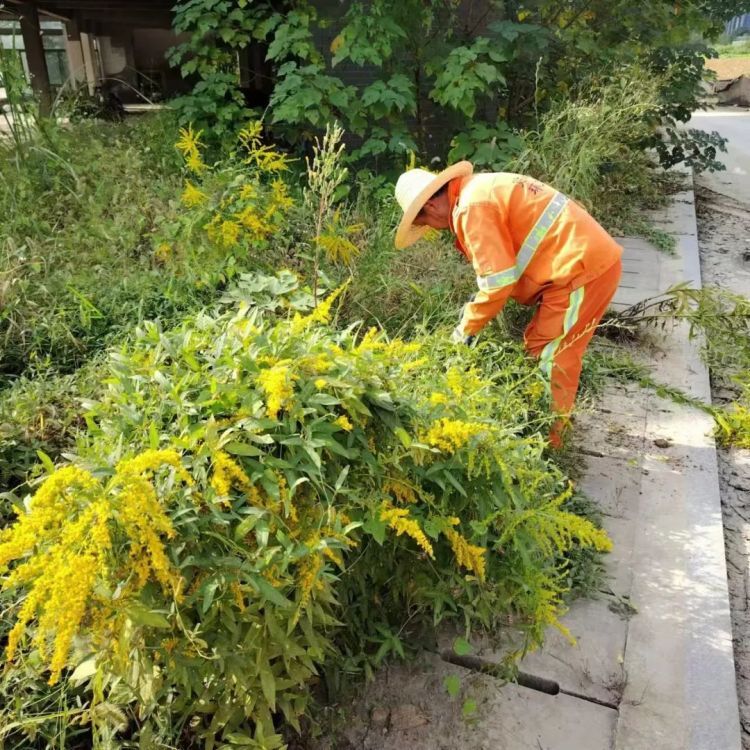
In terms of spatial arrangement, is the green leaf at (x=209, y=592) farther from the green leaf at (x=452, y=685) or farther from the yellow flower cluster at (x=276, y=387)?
the green leaf at (x=452, y=685)

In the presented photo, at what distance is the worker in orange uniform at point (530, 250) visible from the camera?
9.23 feet

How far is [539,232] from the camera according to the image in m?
2.92

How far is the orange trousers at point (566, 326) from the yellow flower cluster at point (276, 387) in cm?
168

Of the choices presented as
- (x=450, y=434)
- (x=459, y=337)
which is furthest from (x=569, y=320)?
(x=450, y=434)

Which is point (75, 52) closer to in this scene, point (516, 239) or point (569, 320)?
point (516, 239)

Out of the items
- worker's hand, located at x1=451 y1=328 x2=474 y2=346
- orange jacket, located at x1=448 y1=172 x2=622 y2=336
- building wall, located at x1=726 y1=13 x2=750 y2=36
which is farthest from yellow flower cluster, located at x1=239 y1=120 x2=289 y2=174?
building wall, located at x1=726 y1=13 x2=750 y2=36

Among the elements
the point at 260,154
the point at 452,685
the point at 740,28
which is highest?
the point at 740,28

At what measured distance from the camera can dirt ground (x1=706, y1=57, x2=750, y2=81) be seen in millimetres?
21188

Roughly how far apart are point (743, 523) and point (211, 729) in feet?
7.87

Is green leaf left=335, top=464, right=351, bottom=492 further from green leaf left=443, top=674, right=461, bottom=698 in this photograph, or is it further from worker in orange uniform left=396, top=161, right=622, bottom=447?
worker in orange uniform left=396, top=161, right=622, bottom=447

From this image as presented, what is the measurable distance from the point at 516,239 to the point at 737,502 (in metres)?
1.55

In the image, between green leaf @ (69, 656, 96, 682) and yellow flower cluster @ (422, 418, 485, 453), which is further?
yellow flower cluster @ (422, 418, 485, 453)

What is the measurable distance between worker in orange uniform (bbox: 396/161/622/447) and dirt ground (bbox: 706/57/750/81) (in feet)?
72.0

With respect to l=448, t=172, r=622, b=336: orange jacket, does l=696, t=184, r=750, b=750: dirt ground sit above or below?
below
